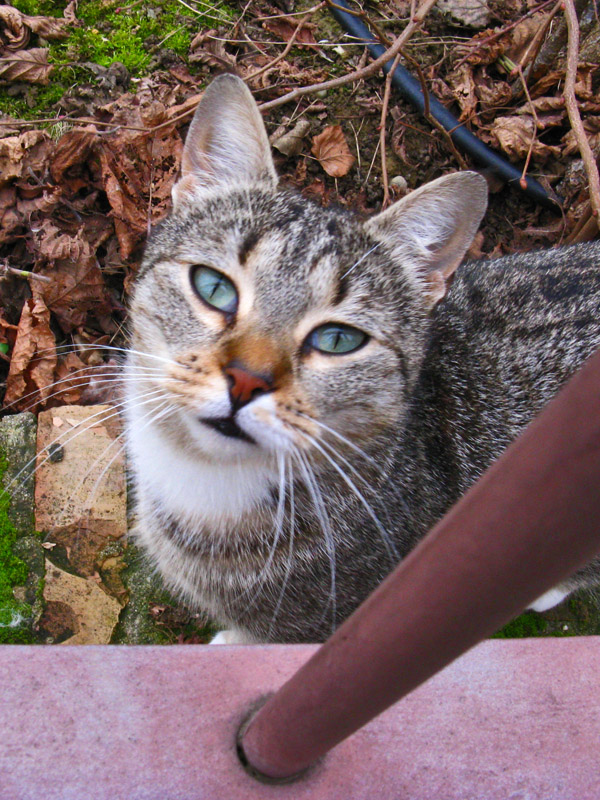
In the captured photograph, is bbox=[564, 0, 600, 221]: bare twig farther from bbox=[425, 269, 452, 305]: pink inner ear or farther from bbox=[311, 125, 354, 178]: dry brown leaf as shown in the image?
Result: bbox=[311, 125, 354, 178]: dry brown leaf

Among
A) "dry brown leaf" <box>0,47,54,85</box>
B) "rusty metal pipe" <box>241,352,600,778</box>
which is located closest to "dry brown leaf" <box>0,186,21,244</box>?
"dry brown leaf" <box>0,47,54,85</box>

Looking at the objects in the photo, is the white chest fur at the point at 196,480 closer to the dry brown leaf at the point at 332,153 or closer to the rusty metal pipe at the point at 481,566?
the rusty metal pipe at the point at 481,566

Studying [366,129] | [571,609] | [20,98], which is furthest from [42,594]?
[366,129]

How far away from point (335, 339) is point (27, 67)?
121 inches

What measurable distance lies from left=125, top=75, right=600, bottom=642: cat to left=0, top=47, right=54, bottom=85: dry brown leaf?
2281 millimetres

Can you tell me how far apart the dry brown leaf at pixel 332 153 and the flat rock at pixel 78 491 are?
214 centimetres

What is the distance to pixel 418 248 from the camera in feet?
7.02

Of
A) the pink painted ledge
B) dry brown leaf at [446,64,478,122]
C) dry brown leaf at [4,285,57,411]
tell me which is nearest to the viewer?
the pink painted ledge

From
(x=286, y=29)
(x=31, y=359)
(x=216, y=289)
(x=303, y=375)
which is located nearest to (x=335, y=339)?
(x=303, y=375)

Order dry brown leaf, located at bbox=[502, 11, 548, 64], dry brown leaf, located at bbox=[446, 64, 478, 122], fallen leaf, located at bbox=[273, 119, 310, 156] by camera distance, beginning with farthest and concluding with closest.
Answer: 1. dry brown leaf, located at bbox=[502, 11, 548, 64]
2. dry brown leaf, located at bbox=[446, 64, 478, 122]
3. fallen leaf, located at bbox=[273, 119, 310, 156]

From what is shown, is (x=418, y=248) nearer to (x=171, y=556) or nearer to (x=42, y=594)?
Result: (x=171, y=556)

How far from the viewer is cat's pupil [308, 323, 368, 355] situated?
1900mm

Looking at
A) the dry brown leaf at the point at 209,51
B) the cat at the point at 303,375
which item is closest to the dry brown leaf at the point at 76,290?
the cat at the point at 303,375

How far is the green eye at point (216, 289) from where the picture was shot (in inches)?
74.5
